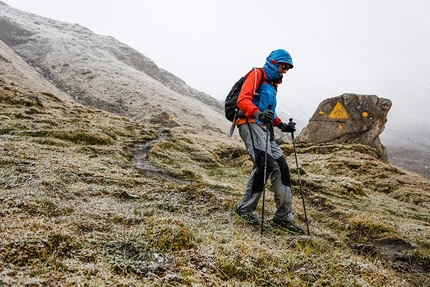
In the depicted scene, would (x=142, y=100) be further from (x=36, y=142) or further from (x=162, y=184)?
(x=162, y=184)

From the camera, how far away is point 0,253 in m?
3.55

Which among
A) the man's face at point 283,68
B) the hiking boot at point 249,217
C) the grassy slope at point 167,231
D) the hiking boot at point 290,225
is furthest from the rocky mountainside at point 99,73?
the hiking boot at point 290,225

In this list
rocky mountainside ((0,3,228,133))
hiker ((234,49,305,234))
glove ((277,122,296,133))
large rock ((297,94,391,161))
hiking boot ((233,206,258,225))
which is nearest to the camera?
hiking boot ((233,206,258,225))

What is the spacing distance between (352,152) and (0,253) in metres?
24.1

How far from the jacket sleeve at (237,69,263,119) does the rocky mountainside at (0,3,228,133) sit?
47.3m

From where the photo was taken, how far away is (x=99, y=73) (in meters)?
74.3

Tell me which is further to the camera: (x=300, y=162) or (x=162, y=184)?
(x=300, y=162)

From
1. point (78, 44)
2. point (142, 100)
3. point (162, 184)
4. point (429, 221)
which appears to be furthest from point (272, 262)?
point (78, 44)

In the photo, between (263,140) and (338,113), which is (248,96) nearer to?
(263,140)

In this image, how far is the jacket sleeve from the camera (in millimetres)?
7438

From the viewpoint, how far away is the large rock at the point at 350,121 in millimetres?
27672

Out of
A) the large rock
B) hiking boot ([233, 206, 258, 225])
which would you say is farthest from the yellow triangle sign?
hiking boot ([233, 206, 258, 225])

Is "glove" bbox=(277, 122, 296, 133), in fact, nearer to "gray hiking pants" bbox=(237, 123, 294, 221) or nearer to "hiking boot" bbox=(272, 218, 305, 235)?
"gray hiking pants" bbox=(237, 123, 294, 221)

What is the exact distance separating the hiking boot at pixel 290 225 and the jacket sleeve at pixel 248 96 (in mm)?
2989
